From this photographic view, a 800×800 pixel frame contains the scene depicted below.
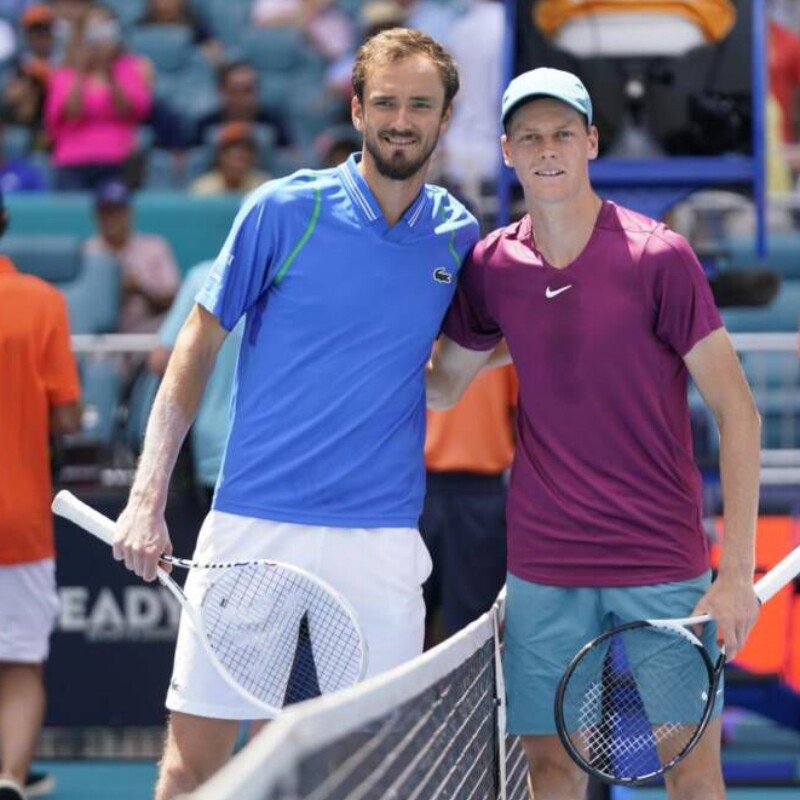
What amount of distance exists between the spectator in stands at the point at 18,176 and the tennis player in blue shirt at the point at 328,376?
7.32 meters

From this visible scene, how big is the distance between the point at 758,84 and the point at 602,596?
3012mm

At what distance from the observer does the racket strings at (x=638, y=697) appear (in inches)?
167

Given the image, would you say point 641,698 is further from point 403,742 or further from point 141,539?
point 403,742

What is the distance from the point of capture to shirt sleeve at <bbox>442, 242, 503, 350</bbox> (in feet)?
14.7

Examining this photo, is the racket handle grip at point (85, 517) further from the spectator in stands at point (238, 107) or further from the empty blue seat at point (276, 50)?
the empty blue seat at point (276, 50)

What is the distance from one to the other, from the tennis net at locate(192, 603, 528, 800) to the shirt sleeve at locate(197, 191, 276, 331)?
0.85 m

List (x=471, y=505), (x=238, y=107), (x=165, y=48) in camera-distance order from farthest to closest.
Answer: (x=165, y=48)
(x=238, y=107)
(x=471, y=505)

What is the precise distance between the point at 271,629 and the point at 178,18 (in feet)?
30.8

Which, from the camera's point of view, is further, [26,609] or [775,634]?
[775,634]

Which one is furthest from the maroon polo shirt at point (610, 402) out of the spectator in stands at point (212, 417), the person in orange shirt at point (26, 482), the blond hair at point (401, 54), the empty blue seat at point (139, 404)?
the empty blue seat at point (139, 404)

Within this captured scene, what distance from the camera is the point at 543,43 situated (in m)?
6.86

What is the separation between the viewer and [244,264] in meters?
4.36

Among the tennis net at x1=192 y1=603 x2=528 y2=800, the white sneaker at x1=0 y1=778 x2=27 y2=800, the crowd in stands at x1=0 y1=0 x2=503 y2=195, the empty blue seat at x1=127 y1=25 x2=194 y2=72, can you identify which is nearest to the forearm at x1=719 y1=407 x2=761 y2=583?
the tennis net at x1=192 y1=603 x2=528 y2=800

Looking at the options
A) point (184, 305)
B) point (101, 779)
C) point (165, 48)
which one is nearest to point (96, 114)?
point (165, 48)
